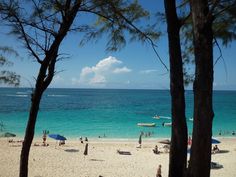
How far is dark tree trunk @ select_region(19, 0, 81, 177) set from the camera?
18.7ft

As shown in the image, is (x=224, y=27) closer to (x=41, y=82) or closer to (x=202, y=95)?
(x=202, y=95)

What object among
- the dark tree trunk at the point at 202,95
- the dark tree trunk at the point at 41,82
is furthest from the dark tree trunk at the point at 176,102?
the dark tree trunk at the point at 41,82

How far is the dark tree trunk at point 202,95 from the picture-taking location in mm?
3609

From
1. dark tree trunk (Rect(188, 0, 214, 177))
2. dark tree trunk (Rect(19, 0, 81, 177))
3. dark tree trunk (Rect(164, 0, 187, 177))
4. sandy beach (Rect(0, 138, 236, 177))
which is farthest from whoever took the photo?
sandy beach (Rect(0, 138, 236, 177))

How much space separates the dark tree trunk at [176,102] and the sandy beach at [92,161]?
42.2 ft

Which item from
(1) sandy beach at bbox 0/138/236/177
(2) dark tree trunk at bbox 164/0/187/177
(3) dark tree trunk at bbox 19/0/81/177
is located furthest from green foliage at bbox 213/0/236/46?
(1) sandy beach at bbox 0/138/236/177

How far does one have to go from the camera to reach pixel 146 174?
1758 centimetres

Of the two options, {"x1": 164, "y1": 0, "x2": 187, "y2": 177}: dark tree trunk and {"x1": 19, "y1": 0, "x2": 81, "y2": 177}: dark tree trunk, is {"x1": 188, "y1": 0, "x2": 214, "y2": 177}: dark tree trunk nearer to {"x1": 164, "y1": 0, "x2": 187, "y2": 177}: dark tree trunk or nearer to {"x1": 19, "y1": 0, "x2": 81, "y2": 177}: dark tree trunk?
{"x1": 164, "y1": 0, "x2": 187, "y2": 177}: dark tree trunk

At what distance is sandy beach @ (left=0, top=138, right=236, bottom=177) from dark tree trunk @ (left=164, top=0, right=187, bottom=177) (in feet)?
42.2

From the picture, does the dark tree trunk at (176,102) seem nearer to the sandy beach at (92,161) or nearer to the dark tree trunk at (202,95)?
the dark tree trunk at (202,95)

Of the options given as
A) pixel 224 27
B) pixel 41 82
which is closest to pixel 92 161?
pixel 41 82

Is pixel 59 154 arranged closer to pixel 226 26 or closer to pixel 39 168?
pixel 39 168

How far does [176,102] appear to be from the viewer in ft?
15.0

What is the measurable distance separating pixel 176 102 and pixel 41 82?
8.82 feet
